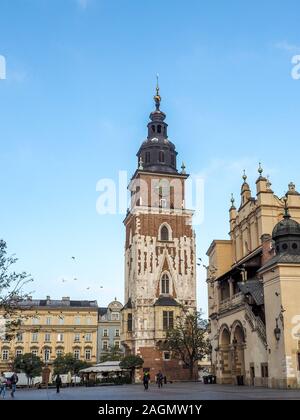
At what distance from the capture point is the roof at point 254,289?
130 ft

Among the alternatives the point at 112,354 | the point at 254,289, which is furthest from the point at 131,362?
the point at 254,289

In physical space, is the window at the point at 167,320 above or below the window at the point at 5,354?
above

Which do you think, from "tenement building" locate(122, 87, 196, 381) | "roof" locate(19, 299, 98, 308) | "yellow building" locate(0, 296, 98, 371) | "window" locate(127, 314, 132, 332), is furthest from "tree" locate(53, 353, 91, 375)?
"roof" locate(19, 299, 98, 308)

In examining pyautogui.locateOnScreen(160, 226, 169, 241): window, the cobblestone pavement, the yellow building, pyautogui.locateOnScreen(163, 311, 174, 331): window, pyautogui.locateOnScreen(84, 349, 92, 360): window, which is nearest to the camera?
the cobblestone pavement

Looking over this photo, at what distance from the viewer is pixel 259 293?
4019 cm

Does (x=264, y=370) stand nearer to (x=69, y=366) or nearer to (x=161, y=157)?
(x=69, y=366)

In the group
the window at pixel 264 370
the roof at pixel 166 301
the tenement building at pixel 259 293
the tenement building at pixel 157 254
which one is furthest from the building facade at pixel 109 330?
the window at pixel 264 370

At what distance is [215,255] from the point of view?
5631cm

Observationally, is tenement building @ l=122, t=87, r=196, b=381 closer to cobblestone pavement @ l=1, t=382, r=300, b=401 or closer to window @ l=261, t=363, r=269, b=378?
window @ l=261, t=363, r=269, b=378

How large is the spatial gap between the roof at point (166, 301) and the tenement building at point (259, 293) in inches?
629

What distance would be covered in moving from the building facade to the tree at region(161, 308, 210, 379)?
122 ft

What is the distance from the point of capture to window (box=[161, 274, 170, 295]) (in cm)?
7509

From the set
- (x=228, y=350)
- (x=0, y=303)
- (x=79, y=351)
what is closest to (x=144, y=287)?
(x=228, y=350)

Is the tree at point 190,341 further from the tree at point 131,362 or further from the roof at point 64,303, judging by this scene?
the roof at point 64,303
